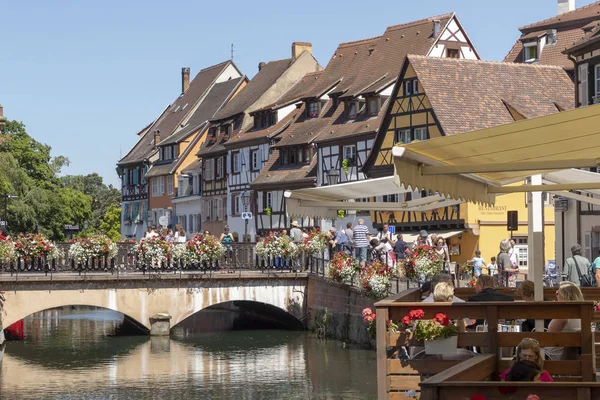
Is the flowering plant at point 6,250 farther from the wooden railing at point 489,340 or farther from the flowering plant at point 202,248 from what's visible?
the wooden railing at point 489,340

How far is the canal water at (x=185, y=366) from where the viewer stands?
2428cm

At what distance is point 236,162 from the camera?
205ft

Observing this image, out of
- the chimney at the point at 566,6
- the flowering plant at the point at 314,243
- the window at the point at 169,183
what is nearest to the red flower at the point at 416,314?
the flowering plant at the point at 314,243

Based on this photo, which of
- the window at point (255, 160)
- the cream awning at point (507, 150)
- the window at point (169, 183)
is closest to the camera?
the cream awning at point (507, 150)

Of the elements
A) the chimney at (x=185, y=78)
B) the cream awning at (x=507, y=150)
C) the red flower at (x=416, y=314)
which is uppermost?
the chimney at (x=185, y=78)

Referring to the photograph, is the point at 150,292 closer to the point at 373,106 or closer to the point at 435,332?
the point at 373,106

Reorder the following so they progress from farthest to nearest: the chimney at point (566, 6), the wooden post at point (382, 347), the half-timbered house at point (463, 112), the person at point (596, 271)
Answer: the chimney at point (566, 6) < the half-timbered house at point (463, 112) < the person at point (596, 271) < the wooden post at point (382, 347)

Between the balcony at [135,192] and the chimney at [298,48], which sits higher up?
the chimney at [298,48]

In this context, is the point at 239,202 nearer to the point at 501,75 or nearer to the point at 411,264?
the point at 501,75

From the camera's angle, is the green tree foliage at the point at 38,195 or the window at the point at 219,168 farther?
the window at the point at 219,168

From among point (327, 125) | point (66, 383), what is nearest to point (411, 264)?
point (66, 383)

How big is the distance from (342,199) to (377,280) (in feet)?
54.5

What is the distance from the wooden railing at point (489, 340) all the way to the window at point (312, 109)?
45169 mm

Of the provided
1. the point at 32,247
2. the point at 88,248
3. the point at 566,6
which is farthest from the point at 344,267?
the point at 566,6
